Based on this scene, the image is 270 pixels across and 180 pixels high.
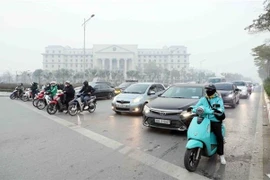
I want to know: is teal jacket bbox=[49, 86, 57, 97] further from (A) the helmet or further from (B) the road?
(A) the helmet

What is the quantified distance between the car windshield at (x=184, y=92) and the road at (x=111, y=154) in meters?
1.40

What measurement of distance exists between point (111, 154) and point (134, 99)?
5.39m

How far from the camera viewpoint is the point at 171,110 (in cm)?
695

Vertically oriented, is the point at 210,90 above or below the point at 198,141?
above

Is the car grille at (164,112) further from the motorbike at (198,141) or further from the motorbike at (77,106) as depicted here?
the motorbike at (77,106)

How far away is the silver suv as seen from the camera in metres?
10.5

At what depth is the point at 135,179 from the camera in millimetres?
3975

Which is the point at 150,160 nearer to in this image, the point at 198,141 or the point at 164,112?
the point at 198,141

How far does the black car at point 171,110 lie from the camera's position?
6863mm

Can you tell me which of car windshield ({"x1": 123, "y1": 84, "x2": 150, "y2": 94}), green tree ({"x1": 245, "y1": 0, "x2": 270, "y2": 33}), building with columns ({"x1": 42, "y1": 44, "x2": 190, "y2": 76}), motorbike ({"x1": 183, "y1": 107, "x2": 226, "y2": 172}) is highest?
building with columns ({"x1": 42, "y1": 44, "x2": 190, "y2": 76})

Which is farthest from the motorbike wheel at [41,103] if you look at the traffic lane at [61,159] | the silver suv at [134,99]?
the traffic lane at [61,159]

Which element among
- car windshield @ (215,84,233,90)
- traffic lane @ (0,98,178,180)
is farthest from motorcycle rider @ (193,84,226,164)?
car windshield @ (215,84,233,90)

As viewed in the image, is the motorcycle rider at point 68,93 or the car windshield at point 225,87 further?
the car windshield at point 225,87

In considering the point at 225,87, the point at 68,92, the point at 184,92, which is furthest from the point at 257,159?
the point at 225,87
